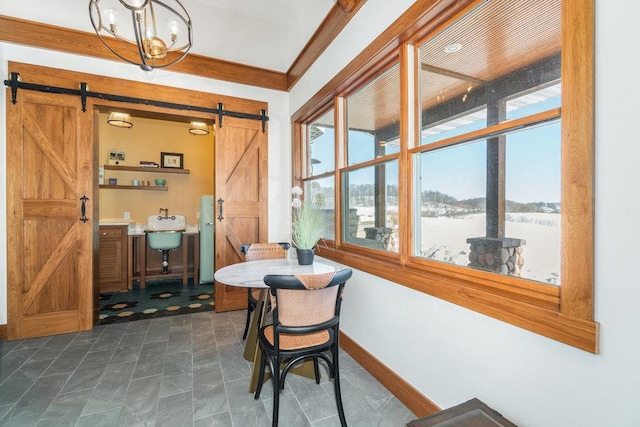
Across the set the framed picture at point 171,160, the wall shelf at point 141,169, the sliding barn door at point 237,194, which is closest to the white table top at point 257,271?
the sliding barn door at point 237,194

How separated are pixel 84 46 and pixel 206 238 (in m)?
2.77

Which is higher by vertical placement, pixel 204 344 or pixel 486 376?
pixel 486 376

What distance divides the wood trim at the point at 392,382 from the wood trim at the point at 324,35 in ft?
9.08

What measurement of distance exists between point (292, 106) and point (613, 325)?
3.60 m

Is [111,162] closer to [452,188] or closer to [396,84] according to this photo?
[396,84]

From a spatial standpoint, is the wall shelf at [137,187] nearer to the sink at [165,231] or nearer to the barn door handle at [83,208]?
the sink at [165,231]

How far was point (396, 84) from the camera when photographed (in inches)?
87.6

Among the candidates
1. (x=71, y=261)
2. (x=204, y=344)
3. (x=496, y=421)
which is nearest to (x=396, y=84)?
(x=496, y=421)

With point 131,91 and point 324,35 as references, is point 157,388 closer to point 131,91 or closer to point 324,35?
point 131,91

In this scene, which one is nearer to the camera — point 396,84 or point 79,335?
point 396,84

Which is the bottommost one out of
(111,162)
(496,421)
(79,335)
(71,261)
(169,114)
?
(79,335)

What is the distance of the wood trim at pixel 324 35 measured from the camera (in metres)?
2.35

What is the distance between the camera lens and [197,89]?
344 centimetres

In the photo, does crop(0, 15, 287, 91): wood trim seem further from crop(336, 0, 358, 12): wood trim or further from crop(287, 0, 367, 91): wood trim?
crop(336, 0, 358, 12): wood trim
